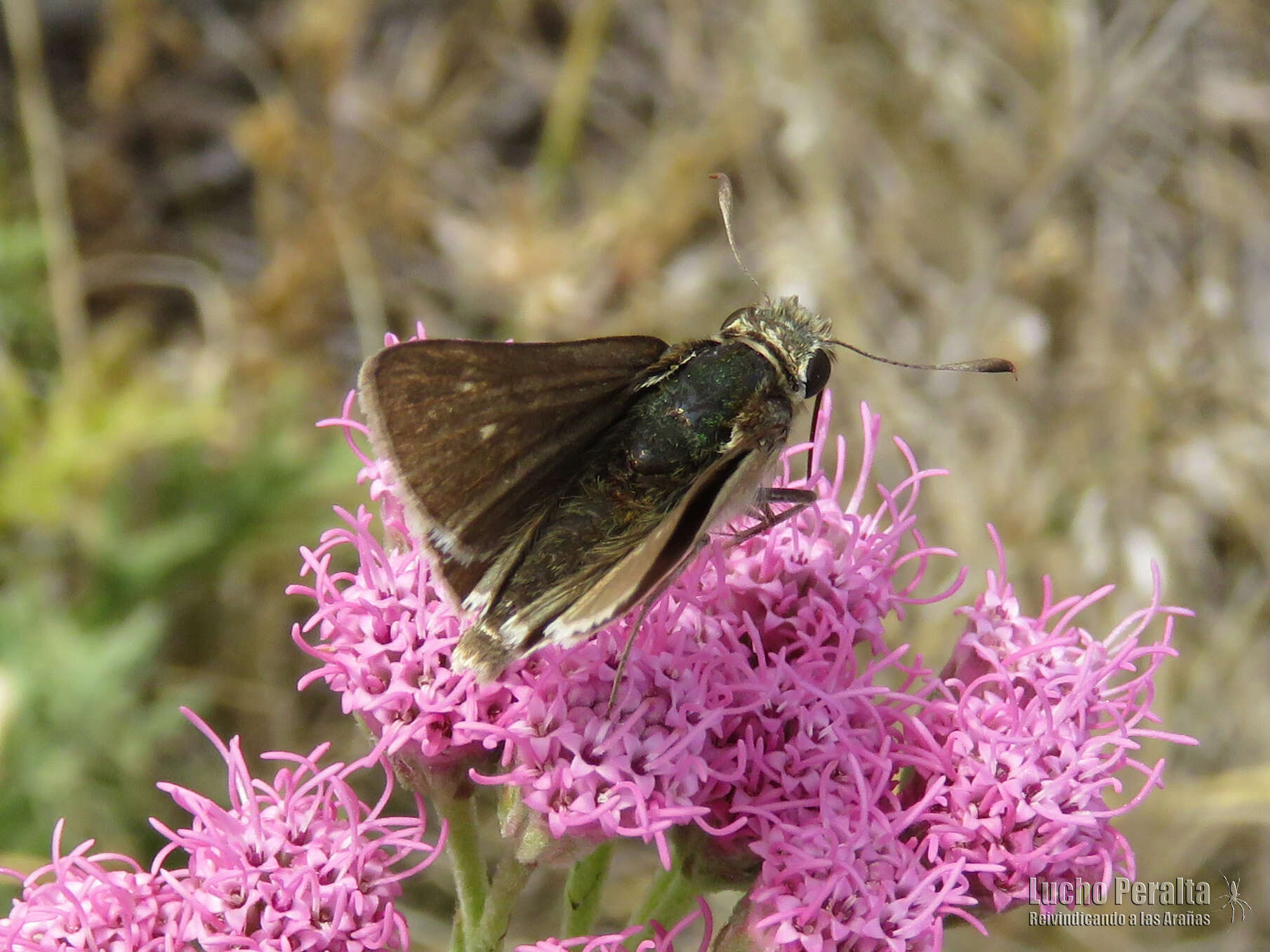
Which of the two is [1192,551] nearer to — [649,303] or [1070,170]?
[1070,170]

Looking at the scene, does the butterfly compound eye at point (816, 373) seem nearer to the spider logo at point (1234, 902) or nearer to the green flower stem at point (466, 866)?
the green flower stem at point (466, 866)

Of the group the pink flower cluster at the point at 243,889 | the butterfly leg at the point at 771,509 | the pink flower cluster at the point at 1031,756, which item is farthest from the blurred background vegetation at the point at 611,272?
the butterfly leg at the point at 771,509

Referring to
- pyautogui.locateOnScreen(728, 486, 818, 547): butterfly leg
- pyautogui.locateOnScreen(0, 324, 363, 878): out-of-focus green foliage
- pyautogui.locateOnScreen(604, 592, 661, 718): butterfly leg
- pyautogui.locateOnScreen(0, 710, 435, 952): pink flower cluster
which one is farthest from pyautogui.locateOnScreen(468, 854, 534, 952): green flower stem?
pyautogui.locateOnScreen(0, 324, 363, 878): out-of-focus green foliage

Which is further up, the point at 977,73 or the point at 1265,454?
the point at 977,73

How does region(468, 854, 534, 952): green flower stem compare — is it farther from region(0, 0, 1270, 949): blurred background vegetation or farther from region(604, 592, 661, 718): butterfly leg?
region(0, 0, 1270, 949): blurred background vegetation

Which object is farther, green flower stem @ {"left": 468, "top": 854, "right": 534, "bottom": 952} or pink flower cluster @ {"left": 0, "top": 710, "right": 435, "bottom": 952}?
green flower stem @ {"left": 468, "top": 854, "right": 534, "bottom": 952}

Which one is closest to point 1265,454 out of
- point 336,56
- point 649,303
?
point 649,303

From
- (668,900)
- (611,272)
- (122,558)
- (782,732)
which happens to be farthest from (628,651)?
(611,272)

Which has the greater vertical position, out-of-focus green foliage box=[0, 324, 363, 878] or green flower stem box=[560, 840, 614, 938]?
out-of-focus green foliage box=[0, 324, 363, 878]
